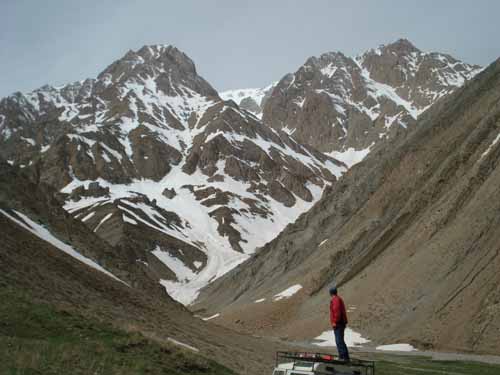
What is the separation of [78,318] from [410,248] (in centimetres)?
4209

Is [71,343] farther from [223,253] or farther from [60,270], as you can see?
[223,253]

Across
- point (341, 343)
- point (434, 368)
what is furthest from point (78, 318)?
point (434, 368)

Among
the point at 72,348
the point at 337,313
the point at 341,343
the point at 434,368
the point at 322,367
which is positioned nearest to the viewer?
the point at 322,367

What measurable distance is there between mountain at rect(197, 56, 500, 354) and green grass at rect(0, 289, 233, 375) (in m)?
22.6

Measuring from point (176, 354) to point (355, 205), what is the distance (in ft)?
236

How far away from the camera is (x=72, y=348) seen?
15445 millimetres

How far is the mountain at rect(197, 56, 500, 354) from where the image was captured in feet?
133

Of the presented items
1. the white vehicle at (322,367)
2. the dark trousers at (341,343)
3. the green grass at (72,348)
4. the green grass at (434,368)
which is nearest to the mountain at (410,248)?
the green grass at (434,368)

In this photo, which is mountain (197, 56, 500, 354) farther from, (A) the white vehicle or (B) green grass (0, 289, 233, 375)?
(A) the white vehicle

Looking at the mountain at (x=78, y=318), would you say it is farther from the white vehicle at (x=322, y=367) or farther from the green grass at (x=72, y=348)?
the white vehicle at (x=322, y=367)

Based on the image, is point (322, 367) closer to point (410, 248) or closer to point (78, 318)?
point (78, 318)

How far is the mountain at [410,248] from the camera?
40.6m

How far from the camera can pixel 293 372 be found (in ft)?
39.3

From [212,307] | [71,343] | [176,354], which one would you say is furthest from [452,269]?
[212,307]
